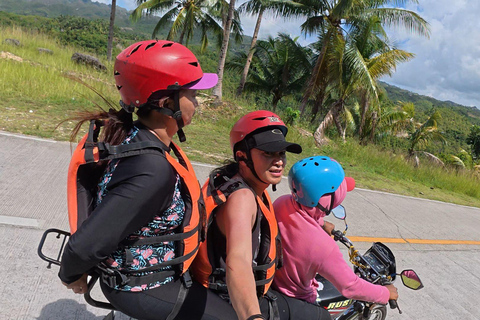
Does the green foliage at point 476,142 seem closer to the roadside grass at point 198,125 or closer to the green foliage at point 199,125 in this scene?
the green foliage at point 199,125

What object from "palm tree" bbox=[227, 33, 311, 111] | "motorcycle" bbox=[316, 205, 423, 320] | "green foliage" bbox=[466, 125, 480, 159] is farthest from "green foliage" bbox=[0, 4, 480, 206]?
"green foliage" bbox=[466, 125, 480, 159]

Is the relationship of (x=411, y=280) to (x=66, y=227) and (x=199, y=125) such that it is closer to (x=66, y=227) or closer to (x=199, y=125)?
(x=66, y=227)

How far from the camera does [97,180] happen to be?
1.47 m

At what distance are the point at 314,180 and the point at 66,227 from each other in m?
2.85

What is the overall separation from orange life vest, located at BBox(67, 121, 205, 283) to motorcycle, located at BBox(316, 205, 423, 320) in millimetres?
1263

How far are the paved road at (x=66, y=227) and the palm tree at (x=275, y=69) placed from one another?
18.3 m

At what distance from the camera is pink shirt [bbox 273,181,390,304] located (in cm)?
203

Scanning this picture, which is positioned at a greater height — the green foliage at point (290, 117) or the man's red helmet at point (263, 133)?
the man's red helmet at point (263, 133)

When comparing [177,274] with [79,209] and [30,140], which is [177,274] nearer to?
[79,209]

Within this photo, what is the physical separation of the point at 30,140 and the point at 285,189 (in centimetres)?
455

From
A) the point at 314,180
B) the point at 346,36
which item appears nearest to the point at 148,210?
the point at 314,180

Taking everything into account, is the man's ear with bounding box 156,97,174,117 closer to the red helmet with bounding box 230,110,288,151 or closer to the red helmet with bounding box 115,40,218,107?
the red helmet with bounding box 115,40,218,107

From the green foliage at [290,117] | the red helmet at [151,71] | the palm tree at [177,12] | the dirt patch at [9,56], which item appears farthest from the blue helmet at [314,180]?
the palm tree at [177,12]

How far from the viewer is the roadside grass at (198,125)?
748 cm
